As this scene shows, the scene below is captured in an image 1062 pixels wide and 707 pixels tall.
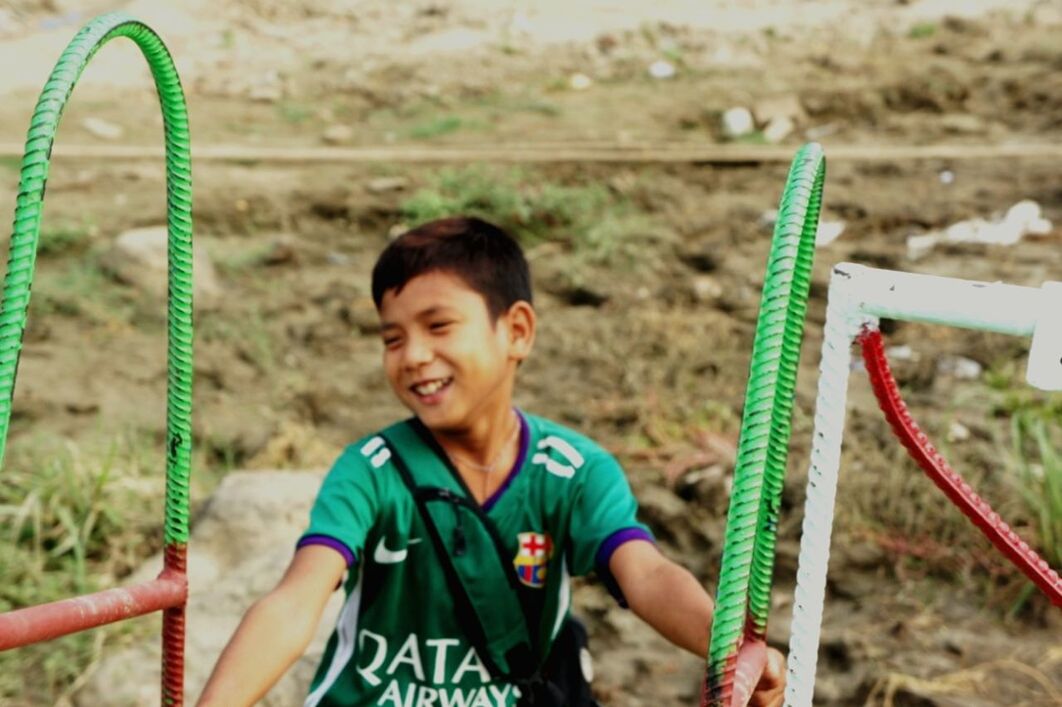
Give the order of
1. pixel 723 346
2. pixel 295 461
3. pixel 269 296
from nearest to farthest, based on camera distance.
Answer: pixel 295 461 < pixel 723 346 < pixel 269 296

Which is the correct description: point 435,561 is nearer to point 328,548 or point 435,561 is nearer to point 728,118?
point 328,548

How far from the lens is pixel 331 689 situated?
6.66 feet

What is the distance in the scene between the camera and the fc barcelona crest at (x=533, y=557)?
2.05 metres

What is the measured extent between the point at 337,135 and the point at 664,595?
5458mm

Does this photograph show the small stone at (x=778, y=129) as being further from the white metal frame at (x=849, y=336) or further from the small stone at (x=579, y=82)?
the white metal frame at (x=849, y=336)

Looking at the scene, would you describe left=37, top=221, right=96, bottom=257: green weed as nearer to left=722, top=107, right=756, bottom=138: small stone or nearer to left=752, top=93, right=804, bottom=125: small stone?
left=722, top=107, right=756, bottom=138: small stone

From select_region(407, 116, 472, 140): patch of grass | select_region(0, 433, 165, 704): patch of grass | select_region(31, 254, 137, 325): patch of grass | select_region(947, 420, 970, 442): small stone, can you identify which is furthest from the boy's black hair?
select_region(407, 116, 472, 140): patch of grass

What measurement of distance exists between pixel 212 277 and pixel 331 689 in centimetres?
346

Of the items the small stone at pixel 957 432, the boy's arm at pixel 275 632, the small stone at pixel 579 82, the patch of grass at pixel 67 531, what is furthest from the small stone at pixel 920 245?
the boy's arm at pixel 275 632

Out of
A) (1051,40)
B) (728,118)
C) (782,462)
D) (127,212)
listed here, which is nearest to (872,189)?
(728,118)

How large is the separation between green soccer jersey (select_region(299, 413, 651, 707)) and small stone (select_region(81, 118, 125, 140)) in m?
5.47

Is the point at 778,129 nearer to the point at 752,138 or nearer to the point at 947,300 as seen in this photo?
the point at 752,138

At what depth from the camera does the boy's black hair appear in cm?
210

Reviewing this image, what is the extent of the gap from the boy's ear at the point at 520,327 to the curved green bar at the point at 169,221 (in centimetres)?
77
